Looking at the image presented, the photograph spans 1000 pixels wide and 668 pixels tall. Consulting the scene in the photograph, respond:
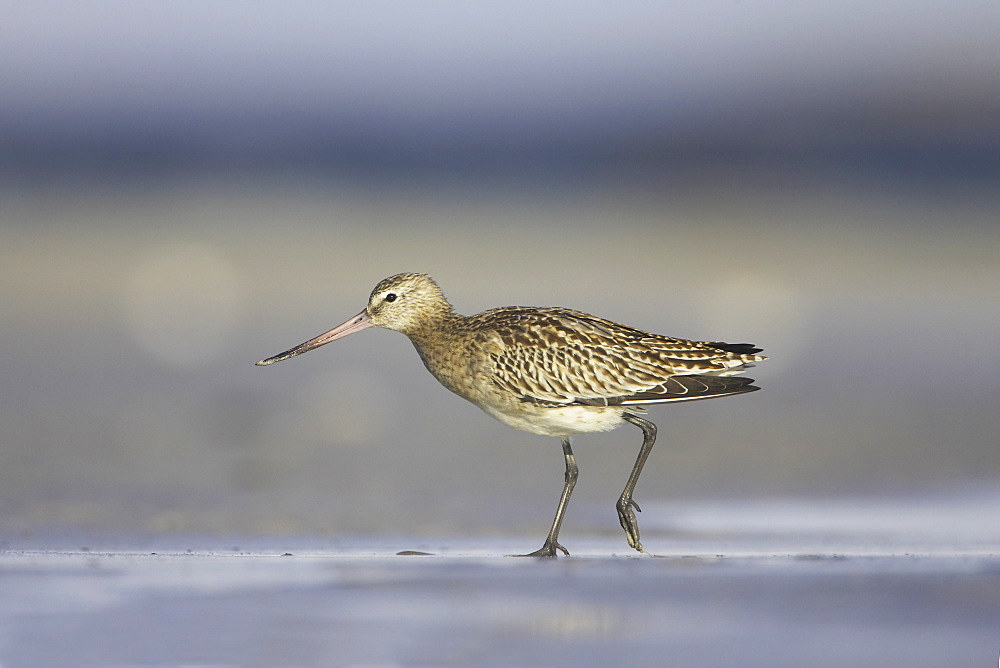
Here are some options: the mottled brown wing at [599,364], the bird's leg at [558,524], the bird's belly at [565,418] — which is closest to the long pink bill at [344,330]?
the mottled brown wing at [599,364]

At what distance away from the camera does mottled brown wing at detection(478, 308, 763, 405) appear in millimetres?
7406

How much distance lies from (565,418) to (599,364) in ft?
1.07

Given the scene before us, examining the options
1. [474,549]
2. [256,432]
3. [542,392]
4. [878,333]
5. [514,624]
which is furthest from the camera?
[878,333]

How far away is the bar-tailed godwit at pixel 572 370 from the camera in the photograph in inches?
291

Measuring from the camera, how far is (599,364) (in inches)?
296

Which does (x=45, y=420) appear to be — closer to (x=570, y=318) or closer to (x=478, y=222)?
(x=570, y=318)

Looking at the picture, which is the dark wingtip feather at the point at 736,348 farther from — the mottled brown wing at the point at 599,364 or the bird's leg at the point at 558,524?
the bird's leg at the point at 558,524

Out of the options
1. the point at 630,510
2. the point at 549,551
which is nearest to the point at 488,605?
the point at 549,551

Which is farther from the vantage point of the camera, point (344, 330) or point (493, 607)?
point (344, 330)

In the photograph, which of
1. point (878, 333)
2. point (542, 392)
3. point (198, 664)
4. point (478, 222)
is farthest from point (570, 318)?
point (478, 222)

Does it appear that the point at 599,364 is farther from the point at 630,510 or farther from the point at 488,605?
the point at 488,605

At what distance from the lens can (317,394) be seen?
34.6 ft

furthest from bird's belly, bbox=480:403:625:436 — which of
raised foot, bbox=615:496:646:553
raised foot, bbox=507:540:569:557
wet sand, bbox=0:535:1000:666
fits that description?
wet sand, bbox=0:535:1000:666

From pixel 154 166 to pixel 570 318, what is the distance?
18.2 m
